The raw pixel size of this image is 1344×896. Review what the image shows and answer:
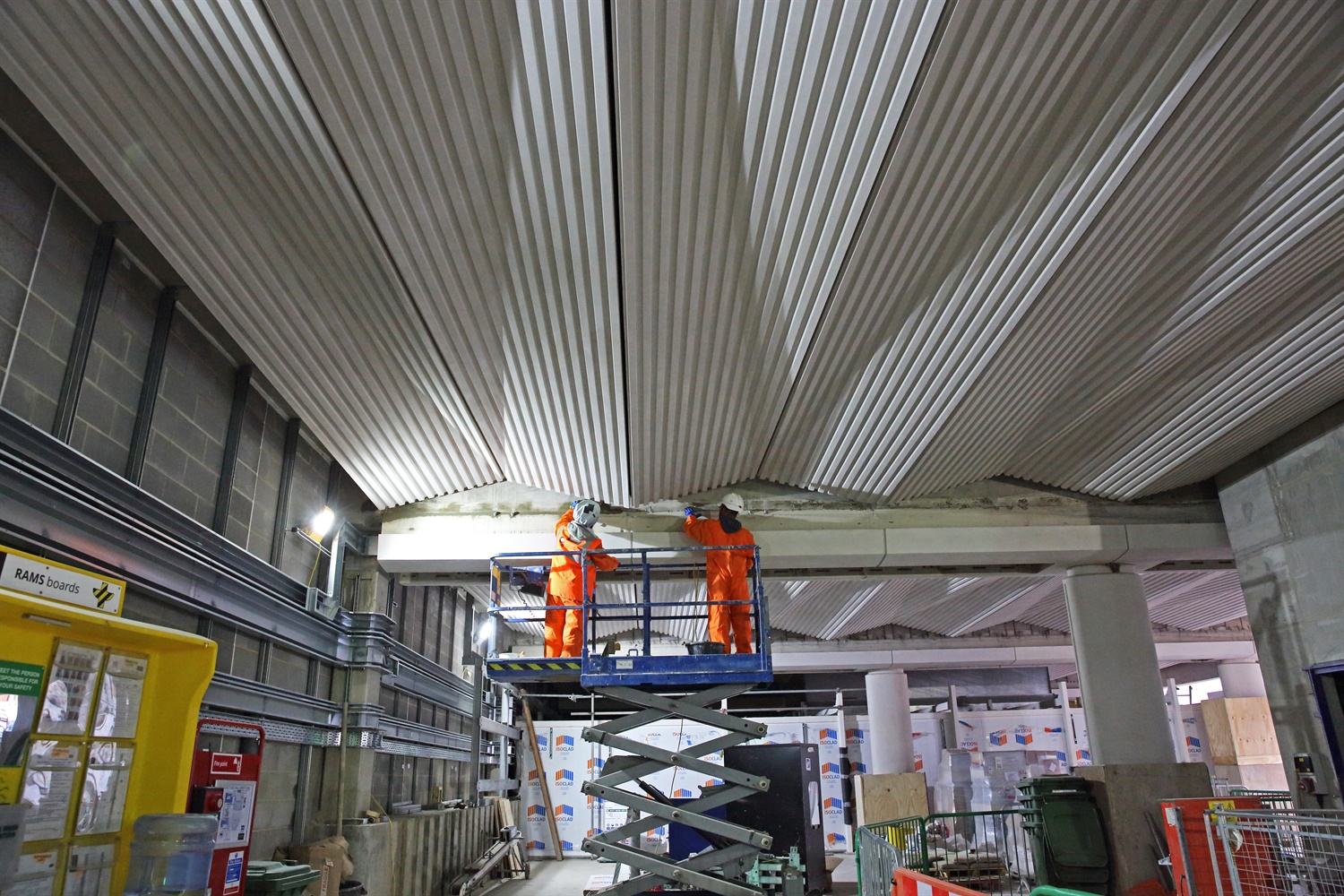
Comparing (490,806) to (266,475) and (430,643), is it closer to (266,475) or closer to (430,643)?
(430,643)

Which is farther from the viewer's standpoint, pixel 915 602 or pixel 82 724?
pixel 915 602

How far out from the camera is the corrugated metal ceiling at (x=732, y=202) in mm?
5082

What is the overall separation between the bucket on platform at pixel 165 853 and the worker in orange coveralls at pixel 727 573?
5.48 meters

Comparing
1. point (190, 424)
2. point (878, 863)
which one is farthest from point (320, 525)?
point (878, 863)

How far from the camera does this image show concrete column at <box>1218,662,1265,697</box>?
22969 mm

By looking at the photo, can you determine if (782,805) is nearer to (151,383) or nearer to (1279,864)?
(1279,864)

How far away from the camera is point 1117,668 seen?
39.1 ft

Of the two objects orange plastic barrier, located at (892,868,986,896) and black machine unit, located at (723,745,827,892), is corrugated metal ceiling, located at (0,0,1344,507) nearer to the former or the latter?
orange plastic barrier, located at (892,868,986,896)

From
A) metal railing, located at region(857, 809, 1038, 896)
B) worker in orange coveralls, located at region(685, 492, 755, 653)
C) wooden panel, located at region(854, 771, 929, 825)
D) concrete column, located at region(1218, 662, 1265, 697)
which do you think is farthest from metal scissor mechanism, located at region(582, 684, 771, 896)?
concrete column, located at region(1218, 662, 1265, 697)

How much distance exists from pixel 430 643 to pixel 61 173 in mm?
10913

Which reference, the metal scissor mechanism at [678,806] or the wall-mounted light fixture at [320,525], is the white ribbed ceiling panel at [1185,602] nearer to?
the metal scissor mechanism at [678,806]

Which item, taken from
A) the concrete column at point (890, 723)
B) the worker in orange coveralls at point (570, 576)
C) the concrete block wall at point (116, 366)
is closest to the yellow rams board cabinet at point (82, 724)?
the concrete block wall at point (116, 366)

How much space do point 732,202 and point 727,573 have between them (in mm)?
5109

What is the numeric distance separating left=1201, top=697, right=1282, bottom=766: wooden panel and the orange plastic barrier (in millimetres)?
20010
